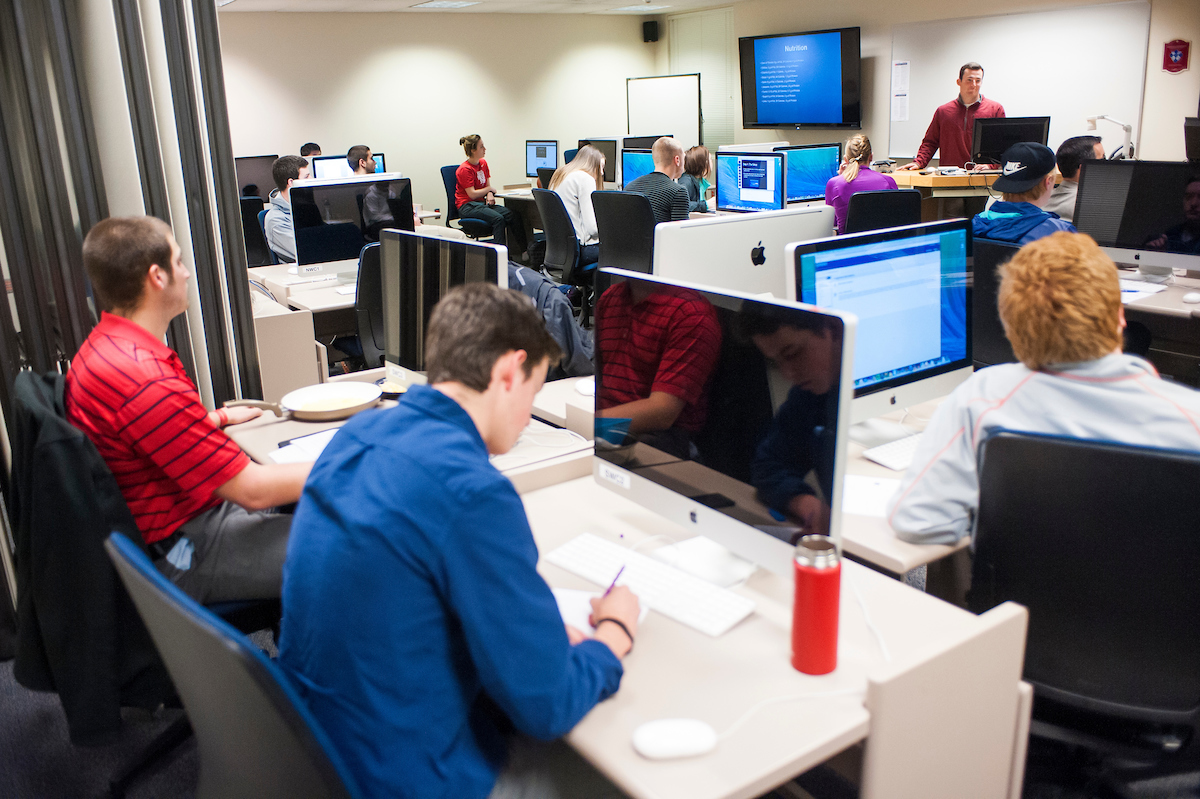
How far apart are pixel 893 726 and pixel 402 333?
1.59 m

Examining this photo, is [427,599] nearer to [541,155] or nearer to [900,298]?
[900,298]

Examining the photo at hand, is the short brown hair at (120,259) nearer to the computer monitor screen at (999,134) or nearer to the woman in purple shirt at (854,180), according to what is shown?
the woman in purple shirt at (854,180)

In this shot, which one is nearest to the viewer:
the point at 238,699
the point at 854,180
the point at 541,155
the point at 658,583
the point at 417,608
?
the point at 238,699

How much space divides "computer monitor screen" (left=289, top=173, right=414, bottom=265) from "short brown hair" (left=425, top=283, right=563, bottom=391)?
2.85 m

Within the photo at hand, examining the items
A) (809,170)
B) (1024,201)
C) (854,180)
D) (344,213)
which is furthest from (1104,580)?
(809,170)

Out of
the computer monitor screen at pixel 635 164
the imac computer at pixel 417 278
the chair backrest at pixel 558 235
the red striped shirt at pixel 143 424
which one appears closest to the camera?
the red striped shirt at pixel 143 424

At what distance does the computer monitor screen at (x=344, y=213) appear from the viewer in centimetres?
382

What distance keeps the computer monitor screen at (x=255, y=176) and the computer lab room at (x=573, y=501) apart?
3943 mm

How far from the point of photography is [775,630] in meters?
1.32

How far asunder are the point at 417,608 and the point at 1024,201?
9.76ft

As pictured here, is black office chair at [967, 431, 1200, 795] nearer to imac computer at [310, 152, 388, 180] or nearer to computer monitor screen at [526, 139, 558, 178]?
imac computer at [310, 152, 388, 180]

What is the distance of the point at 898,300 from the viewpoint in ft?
6.24

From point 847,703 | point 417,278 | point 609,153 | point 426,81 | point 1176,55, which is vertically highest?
point 426,81

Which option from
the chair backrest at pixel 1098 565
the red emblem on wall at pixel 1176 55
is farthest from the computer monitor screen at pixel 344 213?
the red emblem on wall at pixel 1176 55
